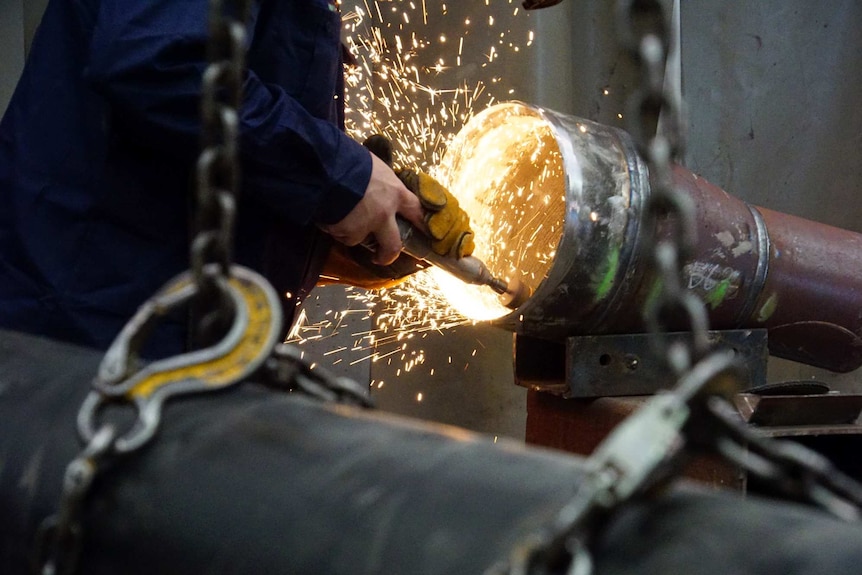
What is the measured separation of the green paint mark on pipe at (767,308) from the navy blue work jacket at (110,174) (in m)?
0.94

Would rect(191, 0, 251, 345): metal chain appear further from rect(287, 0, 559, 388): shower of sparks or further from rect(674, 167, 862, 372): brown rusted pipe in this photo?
rect(287, 0, 559, 388): shower of sparks

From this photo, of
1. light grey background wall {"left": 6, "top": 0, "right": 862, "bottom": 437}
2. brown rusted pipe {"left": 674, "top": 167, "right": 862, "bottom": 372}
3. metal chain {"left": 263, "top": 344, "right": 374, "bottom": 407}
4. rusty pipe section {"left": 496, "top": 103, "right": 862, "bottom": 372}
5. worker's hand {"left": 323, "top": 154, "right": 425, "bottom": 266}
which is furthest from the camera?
light grey background wall {"left": 6, "top": 0, "right": 862, "bottom": 437}

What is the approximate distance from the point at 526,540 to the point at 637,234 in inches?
53.3

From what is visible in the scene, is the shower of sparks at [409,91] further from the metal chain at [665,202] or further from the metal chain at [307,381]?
the metal chain at [665,202]

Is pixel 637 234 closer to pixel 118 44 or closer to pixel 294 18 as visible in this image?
pixel 294 18

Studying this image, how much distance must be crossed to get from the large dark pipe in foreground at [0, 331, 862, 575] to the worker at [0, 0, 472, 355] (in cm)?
79

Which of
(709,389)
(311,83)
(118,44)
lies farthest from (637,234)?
(709,389)

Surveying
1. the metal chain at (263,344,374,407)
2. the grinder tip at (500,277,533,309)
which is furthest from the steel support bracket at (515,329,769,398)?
the metal chain at (263,344,374,407)

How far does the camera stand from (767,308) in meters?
1.93

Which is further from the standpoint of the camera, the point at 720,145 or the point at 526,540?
the point at 720,145

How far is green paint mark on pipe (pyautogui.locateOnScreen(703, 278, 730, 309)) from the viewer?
6.05 ft

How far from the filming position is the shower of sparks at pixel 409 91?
2.86 m

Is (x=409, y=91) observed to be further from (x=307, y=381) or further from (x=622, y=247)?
(x=307, y=381)

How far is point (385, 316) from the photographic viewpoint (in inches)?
116
